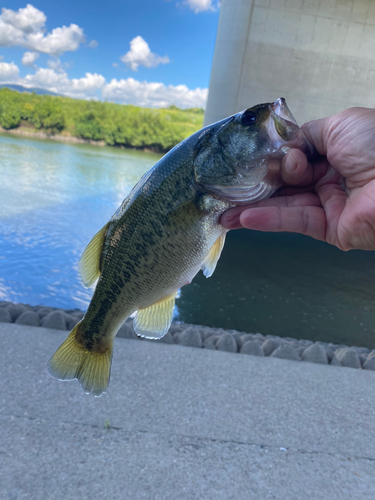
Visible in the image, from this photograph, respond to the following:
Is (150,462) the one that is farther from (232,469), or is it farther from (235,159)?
(235,159)

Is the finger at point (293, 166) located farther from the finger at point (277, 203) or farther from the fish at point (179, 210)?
the finger at point (277, 203)

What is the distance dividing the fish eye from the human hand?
0.62 feet

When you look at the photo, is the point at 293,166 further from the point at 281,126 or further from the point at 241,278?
the point at 241,278

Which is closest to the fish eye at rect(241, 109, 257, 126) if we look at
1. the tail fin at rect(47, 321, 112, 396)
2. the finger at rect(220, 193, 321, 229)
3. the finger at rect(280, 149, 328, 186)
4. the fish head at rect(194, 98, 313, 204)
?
the fish head at rect(194, 98, 313, 204)

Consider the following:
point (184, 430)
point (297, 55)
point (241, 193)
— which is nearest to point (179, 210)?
point (241, 193)

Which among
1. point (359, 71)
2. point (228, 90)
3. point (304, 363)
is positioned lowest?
point (304, 363)

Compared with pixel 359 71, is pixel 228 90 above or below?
below

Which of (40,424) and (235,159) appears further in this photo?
(40,424)

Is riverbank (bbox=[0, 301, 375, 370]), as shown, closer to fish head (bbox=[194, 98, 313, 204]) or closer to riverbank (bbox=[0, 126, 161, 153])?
fish head (bbox=[194, 98, 313, 204])

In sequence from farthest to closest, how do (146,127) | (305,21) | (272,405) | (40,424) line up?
(146,127) < (305,21) < (272,405) < (40,424)

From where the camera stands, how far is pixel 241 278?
8539 mm

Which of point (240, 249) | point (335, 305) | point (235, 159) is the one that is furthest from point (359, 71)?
point (235, 159)

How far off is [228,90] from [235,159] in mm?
10884

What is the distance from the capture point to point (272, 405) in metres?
3.08
